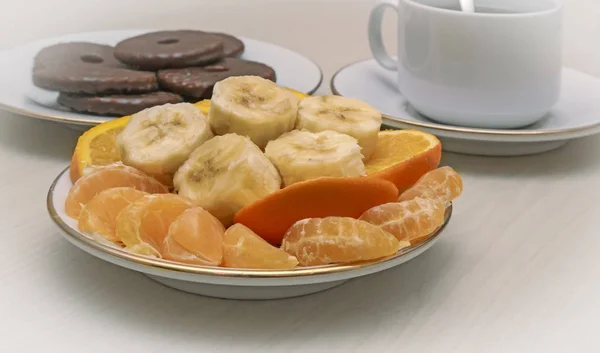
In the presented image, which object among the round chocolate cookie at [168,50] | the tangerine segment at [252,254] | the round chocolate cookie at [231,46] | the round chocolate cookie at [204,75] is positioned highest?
the tangerine segment at [252,254]

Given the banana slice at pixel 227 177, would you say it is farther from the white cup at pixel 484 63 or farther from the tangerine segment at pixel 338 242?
the white cup at pixel 484 63

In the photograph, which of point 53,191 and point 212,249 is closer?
point 212,249

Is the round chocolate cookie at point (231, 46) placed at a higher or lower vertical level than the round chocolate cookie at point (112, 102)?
lower

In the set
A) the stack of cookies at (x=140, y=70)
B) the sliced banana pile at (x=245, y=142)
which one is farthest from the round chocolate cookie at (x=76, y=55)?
the sliced banana pile at (x=245, y=142)

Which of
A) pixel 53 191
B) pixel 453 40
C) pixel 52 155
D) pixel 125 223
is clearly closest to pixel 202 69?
pixel 52 155

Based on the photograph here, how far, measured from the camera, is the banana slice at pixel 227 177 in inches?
36.9

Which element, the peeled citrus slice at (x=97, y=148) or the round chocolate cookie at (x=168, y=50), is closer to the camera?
the peeled citrus slice at (x=97, y=148)

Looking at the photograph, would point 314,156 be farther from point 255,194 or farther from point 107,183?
point 107,183

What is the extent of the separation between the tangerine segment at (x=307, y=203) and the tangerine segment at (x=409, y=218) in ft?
0.07

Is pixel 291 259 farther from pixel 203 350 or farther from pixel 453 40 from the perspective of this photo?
pixel 453 40

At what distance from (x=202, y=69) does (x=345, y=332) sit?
0.75m

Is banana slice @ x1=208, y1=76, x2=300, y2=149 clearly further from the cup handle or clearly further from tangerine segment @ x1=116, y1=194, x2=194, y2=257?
the cup handle

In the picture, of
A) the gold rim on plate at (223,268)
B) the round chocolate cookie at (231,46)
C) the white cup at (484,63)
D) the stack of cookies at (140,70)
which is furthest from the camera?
the round chocolate cookie at (231,46)

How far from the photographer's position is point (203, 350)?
0.87m
